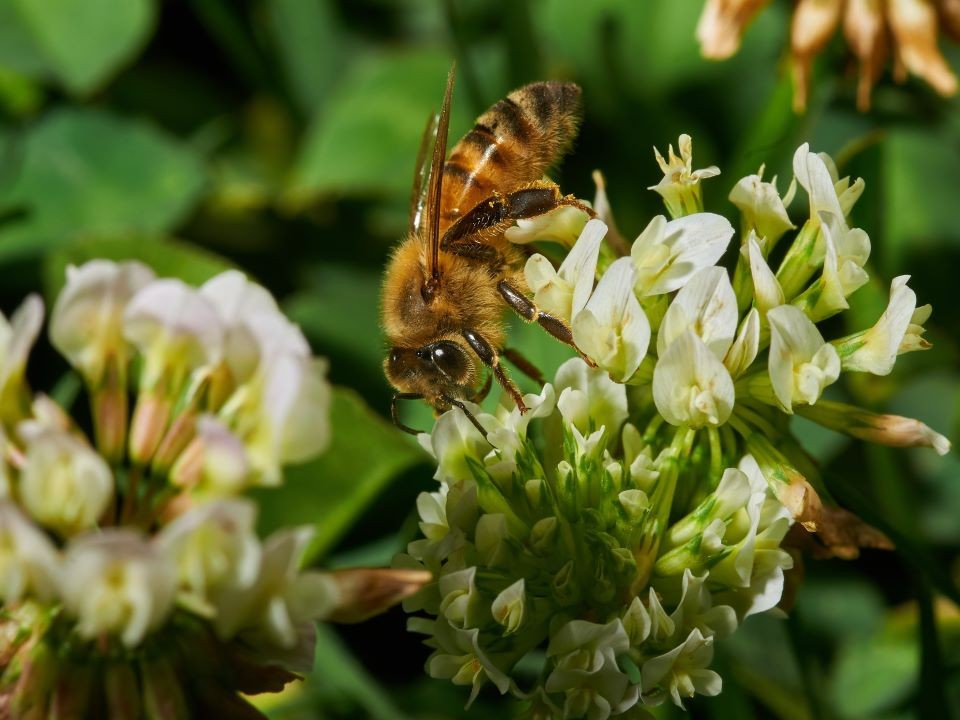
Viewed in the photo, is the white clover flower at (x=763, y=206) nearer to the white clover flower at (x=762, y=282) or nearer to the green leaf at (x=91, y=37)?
the white clover flower at (x=762, y=282)

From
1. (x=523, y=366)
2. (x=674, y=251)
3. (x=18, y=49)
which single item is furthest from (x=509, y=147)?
(x=18, y=49)

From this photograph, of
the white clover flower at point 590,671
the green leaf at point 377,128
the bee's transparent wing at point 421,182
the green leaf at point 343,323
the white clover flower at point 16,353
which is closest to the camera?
the white clover flower at point 16,353

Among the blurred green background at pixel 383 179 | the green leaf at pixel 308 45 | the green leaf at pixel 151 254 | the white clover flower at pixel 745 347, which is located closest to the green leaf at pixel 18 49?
the blurred green background at pixel 383 179

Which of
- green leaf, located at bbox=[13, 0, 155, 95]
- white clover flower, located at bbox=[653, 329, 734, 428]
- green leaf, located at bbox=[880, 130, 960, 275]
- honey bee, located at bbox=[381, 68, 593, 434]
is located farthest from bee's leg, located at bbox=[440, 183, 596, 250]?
green leaf, located at bbox=[13, 0, 155, 95]

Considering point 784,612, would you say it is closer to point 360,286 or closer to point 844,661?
point 844,661

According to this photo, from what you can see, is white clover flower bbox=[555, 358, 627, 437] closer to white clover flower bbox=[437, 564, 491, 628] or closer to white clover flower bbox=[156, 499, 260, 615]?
white clover flower bbox=[437, 564, 491, 628]

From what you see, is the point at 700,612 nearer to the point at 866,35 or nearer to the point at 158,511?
the point at 158,511
